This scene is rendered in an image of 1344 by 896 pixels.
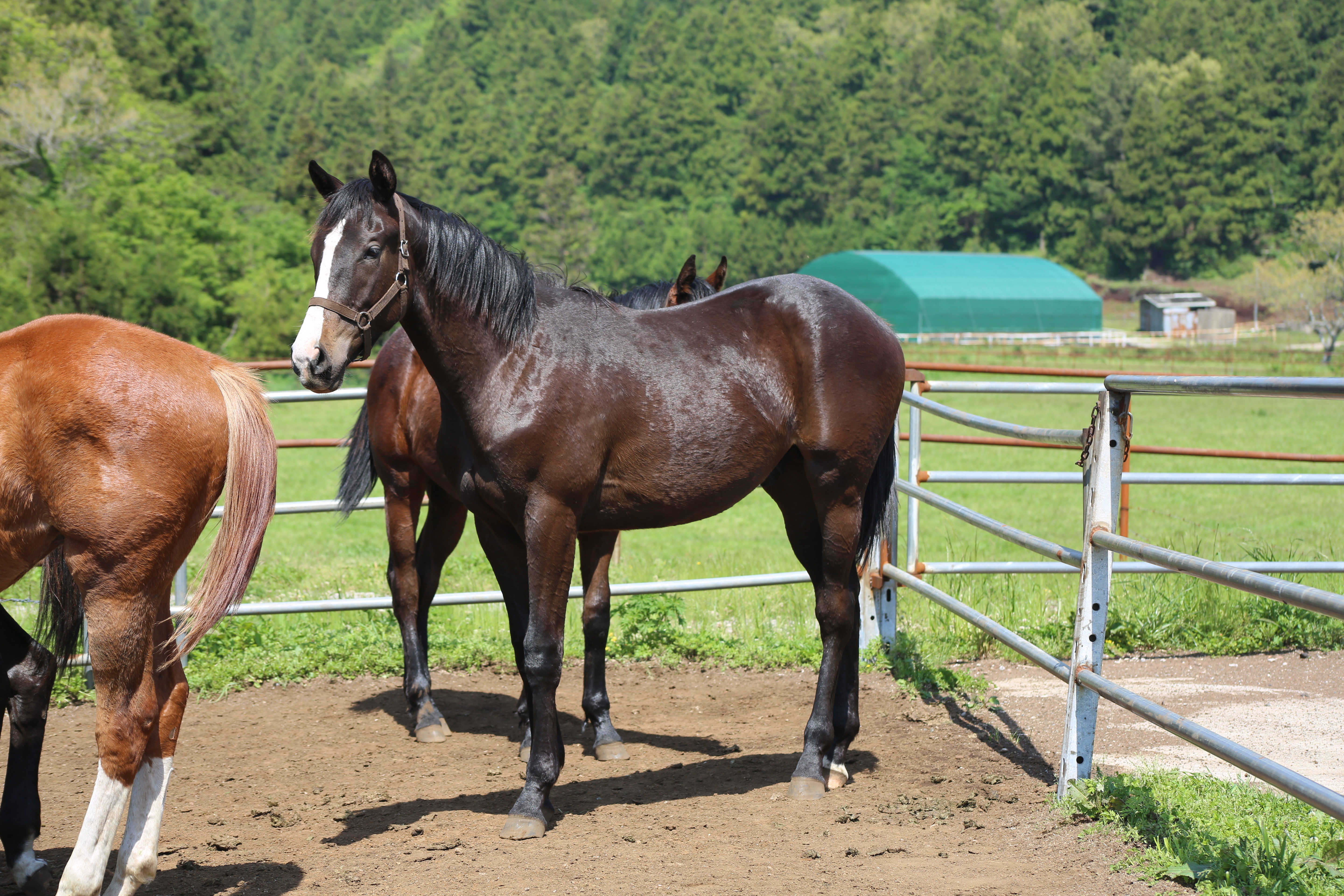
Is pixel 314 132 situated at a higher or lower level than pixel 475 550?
higher

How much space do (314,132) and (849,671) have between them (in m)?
65.9

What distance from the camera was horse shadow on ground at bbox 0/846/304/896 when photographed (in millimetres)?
3158

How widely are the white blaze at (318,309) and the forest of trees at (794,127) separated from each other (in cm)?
3681

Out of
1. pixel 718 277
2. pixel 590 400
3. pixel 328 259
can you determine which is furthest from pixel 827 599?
pixel 718 277

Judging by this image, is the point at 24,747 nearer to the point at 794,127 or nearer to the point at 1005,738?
the point at 1005,738

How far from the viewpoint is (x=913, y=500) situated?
5891 mm

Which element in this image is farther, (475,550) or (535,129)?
(535,129)

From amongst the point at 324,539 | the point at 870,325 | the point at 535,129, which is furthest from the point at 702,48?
the point at 870,325

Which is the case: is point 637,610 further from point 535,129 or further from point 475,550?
point 535,129

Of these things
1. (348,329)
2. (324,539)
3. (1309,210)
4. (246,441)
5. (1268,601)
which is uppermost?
(1309,210)

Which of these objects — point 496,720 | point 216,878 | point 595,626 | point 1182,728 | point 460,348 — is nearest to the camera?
point 1182,728

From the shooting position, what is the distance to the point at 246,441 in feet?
9.90

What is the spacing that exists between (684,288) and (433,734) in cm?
232

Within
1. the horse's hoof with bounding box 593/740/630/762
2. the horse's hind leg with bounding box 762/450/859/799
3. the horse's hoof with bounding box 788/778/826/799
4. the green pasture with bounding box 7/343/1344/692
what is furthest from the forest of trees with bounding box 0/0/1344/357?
the horse's hoof with bounding box 788/778/826/799
